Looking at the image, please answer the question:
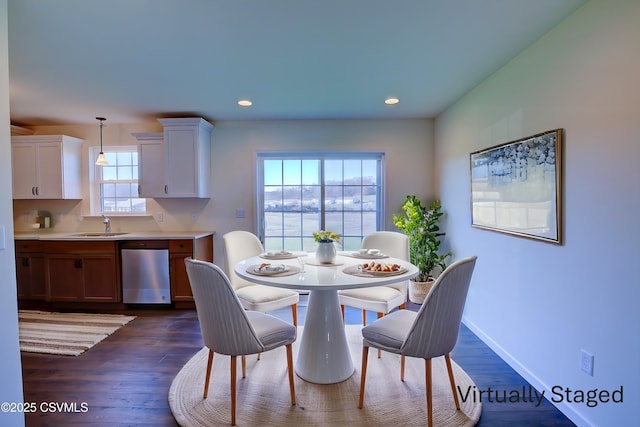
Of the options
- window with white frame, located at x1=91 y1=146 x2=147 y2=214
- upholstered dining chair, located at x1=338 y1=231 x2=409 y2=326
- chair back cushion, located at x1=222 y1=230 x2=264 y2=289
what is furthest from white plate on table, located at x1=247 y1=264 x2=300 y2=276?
window with white frame, located at x1=91 y1=146 x2=147 y2=214

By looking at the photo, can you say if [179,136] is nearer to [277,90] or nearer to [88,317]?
[277,90]

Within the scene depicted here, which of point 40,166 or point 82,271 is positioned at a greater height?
point 40,166

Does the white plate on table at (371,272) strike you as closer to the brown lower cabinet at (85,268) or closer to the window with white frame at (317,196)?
the window with white frame at (317,196)

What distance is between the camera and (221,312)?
5.49ft

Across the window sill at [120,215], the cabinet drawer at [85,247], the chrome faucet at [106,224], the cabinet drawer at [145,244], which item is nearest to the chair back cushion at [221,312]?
the cabinet drawer at [145,244]

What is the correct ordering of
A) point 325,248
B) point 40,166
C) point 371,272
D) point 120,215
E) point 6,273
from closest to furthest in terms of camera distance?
point 6,273 < point 371,272 < point 325,248 < point 40,166 < point 120,215

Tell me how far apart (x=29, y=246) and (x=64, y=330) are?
1.27m

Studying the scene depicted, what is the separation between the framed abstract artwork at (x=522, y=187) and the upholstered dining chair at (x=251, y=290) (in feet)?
5.69

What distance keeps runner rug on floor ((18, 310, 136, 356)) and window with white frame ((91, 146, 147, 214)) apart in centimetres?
138

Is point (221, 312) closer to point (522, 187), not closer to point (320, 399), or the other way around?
point (320, 399)

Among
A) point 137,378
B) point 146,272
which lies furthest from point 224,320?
point 146,272

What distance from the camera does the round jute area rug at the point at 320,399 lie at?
1.75 metres

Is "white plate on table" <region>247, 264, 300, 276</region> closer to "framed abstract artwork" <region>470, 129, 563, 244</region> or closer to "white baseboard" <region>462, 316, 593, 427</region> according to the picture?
"framed abstract artwork" <region>470, 129, 563, 244</region>

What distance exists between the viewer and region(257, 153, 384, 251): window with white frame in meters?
4.11
